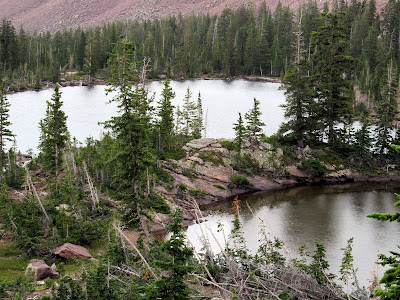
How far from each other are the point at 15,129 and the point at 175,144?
28.2 meters

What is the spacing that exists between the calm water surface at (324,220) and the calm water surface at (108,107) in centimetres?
1722

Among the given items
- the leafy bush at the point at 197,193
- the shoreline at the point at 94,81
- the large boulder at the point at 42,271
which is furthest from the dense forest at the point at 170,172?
the shoreline at the point at 94,81

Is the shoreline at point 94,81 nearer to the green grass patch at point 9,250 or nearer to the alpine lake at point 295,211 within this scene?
the alpine lake at point 295,211

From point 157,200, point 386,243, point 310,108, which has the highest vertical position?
point 310,108

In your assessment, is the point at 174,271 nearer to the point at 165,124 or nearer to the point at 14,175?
the point at 14,175

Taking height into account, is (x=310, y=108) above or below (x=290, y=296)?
above

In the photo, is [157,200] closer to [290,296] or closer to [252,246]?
[252,246]

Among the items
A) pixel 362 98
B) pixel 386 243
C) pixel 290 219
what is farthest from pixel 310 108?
pixel 362 98

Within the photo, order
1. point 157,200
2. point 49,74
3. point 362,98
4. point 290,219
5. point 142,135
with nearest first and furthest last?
point 142,135 → point 157,200 → point 290,219 → point 362,98 → point 49,74

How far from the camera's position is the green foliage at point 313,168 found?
49.8 metres

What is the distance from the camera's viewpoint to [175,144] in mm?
46500

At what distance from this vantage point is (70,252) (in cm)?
2816

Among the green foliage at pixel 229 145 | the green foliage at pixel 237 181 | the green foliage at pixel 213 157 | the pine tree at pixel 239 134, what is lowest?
the green foliage at pixel 237 181

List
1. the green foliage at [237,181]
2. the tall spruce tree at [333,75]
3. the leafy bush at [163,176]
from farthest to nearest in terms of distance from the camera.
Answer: the tall spruce tree at [333,75] < the green foliage at [237,181] < the leafy bush at [163,176]
